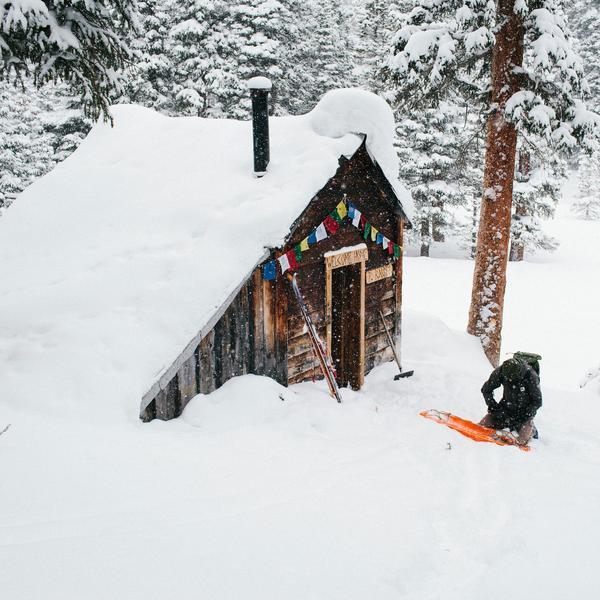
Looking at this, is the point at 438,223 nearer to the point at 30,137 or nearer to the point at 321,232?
the point at 30,137

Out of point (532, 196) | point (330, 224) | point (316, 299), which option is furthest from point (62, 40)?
point (532, 196)

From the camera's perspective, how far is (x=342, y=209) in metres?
9.20

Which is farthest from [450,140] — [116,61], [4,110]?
[116,61]

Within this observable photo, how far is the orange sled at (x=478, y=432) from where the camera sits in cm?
761

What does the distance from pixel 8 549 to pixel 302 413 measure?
4.11 meters

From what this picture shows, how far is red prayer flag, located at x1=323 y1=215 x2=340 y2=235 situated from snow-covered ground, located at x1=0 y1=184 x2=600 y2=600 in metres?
2.39

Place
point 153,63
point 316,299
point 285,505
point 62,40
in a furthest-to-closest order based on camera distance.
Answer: point 153,63, point 316,299, point 62,40, point 285,505

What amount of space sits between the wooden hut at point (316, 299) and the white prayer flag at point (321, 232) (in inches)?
0.6

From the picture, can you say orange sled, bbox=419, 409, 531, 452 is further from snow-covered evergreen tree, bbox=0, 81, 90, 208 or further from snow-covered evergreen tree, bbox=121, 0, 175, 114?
snow-covered evergreen tree, bbox=121, 0, 175, 114

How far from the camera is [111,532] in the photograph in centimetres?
388

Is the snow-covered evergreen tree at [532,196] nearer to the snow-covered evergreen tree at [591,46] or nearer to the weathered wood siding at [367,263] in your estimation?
the weathered wood siding at [367,263]

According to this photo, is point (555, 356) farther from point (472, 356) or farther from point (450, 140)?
point (450, 140)

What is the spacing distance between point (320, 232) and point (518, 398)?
11.5 feet

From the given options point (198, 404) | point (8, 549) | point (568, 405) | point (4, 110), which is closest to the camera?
point (8, 549)
